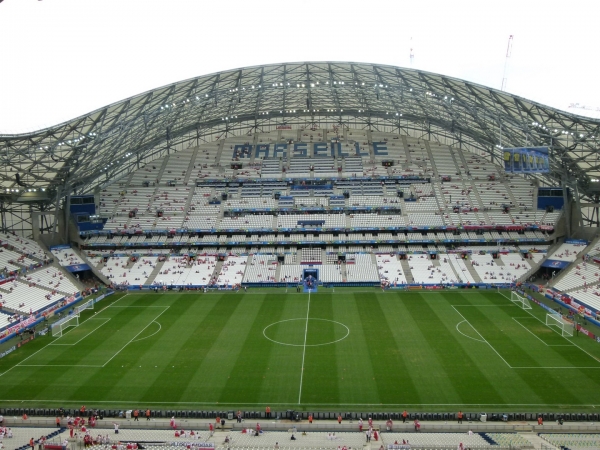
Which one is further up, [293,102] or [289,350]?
[293,102]

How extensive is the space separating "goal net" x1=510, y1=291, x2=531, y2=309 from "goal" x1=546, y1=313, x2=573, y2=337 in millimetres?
3693

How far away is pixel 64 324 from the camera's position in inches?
1906

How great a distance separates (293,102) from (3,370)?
2268 inches

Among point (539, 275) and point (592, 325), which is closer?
point (592, 325)

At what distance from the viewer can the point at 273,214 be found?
78.8m

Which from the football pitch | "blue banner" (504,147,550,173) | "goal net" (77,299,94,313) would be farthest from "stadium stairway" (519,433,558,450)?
"goal net" (77,299,94,313)

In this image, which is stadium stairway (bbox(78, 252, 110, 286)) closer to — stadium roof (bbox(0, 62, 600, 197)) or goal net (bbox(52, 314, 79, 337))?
stadium roof (bbox(0, 62, 600, 197))

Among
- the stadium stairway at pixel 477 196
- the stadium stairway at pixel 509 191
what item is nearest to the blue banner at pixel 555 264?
the stadium stairway at pixel 477 196

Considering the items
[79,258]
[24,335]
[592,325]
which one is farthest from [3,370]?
[592,325]

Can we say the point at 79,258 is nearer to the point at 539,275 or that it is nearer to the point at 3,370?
the point at 3,370

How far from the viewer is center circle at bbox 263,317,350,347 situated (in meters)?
42.9

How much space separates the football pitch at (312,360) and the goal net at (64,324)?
700mm

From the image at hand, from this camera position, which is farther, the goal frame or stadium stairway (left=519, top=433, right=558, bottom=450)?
the goal frame

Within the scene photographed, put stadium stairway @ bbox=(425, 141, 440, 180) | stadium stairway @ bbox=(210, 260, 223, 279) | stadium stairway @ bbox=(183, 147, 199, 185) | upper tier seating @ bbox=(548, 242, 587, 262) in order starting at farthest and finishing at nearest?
stadium stairway @ bbox=(183, 147, 199, 185), stadium stairway @ bbox=(425, 141, 440, 180), stadium stairway @ bbox=(210, 260, 223, 279), upper tier seating @ bbox=(548, 242, 587, 262)
